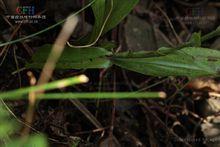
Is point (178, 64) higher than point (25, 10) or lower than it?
lower

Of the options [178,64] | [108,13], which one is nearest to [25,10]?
[108,13]

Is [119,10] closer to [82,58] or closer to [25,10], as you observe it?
[82,58]

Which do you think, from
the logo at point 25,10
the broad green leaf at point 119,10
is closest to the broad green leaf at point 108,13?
the broad green leaf at point 119,10

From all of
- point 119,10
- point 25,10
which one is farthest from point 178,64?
point 25,10

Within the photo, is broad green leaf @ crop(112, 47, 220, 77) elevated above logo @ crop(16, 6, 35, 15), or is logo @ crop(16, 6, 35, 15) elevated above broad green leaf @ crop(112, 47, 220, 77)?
logo @ crop(16, 6, 35, 15)

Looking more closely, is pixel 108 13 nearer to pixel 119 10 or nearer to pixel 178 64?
pixel 119 10

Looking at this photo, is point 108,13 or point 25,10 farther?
point 25,10

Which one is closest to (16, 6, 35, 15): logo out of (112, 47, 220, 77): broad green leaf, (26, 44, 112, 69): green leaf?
(26, 44, 112, 69): green leaf

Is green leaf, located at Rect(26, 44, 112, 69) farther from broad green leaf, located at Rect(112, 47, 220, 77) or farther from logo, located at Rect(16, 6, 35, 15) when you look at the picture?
logo, located at Rect(16, 6, 35, 15)

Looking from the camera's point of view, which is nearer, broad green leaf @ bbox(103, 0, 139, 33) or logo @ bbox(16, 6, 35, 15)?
broad green leaf @ bbox(103, 0, 139, 33)
